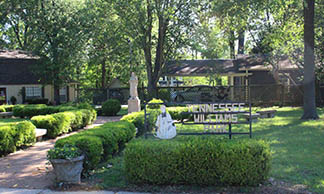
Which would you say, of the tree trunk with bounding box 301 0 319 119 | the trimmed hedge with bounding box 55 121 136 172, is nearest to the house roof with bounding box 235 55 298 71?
the tree trunk with bounding box 301 0 319 119

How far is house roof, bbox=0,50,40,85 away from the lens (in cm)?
2834

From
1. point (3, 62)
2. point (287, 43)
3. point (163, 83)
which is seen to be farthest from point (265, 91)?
point (3, 62)

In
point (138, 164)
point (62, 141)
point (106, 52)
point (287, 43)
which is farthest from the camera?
point (106, 52)

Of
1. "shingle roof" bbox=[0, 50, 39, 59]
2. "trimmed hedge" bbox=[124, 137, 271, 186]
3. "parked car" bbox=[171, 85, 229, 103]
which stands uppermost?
"shingle roof" bbox=[0, 50, 39, 59]

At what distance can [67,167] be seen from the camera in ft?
17.9

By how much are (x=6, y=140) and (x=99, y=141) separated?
11.2ft

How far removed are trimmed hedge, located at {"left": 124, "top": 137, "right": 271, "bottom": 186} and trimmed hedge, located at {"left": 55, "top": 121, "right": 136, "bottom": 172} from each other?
93 cm

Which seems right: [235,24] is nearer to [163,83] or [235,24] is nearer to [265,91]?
[265,91]

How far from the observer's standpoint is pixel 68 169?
5.45 meters

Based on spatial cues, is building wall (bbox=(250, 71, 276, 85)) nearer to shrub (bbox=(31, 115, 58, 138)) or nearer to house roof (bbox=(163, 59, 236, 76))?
house roof (bbox=(163, 59, 236, 76))

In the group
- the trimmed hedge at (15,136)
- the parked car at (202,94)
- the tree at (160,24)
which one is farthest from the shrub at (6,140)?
the parked car at (202,94)

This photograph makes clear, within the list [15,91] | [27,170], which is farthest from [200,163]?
[15,91]

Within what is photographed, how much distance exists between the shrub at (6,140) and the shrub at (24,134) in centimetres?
18

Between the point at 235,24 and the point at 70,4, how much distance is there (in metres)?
16.5
